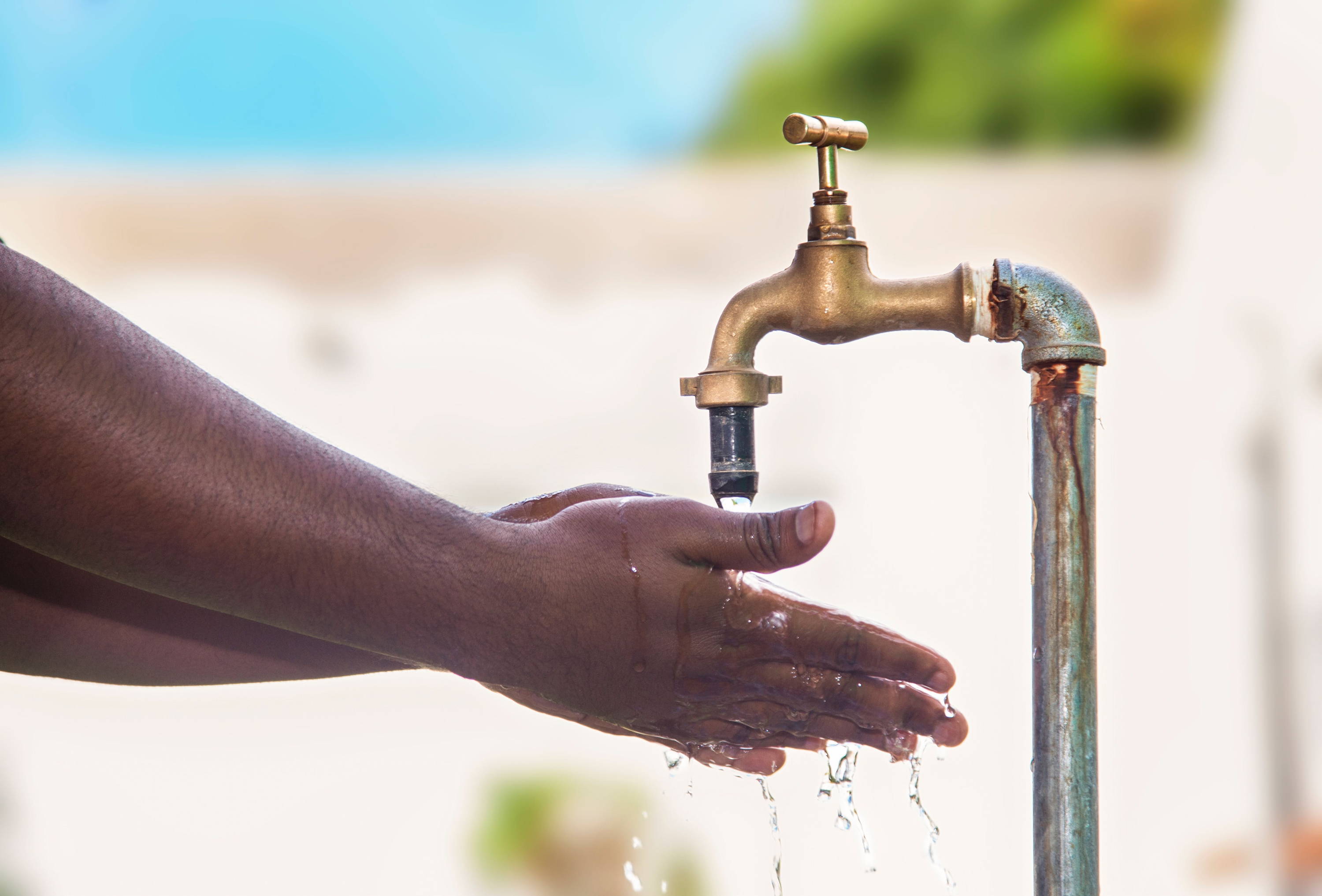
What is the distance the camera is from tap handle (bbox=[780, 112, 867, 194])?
3.33ft

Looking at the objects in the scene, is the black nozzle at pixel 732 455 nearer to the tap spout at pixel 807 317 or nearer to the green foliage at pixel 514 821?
the tap spout at pixel 807 317

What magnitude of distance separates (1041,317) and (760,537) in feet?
0.91

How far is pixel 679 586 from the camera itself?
101 centimetres

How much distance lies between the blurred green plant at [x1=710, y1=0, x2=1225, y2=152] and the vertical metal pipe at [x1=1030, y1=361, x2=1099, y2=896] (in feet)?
9.23

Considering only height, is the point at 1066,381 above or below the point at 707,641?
above

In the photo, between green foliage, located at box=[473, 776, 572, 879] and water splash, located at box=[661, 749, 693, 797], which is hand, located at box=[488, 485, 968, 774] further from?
green foliage, located at box=[473, 776, 572, 879]

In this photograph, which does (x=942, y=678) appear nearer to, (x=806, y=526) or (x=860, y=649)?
(x=860, y=649)

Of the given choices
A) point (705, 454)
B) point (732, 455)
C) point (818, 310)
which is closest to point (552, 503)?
point (732, 455)

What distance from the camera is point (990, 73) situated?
3775mm

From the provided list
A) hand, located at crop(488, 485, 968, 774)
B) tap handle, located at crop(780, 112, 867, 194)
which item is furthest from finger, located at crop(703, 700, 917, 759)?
tap handle, located at crop(780, 112, 867, 194)

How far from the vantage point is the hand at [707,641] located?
1.00 m

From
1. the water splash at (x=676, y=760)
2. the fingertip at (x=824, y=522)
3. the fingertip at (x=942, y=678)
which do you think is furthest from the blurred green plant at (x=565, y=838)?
the fingertip at (x=824, y=522)

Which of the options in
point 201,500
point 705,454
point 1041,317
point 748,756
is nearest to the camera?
point 201,500

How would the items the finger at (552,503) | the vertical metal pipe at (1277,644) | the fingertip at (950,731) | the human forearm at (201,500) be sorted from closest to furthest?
the human forearm at (201,500)
the fingertip at (950,731)
the finger at (552,503)
the vertical metal pipe at (1277,644)
